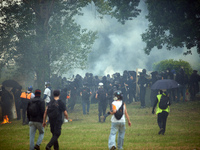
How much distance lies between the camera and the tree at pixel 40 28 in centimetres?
2556

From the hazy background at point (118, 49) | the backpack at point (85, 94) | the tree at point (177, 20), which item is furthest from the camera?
the hazy background at point (118, 49)

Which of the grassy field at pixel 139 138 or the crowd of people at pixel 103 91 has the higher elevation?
the crowd of people at pixel 103 91

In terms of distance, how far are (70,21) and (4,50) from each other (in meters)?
6.69

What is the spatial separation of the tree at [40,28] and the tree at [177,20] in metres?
2.96

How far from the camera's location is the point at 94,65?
240ft

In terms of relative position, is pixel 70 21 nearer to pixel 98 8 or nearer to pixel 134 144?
pixel 98 8

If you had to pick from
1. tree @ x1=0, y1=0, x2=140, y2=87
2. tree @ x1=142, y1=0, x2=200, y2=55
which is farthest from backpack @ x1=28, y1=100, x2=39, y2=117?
tree @ x1=0, y1=0, x2=140, y2=87

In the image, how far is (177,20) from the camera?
→ 23094 millimetres

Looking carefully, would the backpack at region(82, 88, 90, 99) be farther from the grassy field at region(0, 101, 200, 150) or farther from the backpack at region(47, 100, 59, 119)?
the backpack at region(47, 100, 59, 119)

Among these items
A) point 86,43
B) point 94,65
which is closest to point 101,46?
point 94,65

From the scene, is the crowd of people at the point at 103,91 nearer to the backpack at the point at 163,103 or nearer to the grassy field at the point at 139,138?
the grassy field at the point at 139,138

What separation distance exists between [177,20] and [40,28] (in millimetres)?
11106

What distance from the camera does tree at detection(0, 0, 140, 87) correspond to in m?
25.6

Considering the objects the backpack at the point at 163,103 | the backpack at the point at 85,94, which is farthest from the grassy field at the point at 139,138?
the backpack at the point at 85,94
